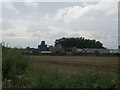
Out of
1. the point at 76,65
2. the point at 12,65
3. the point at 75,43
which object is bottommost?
the point at 76,65

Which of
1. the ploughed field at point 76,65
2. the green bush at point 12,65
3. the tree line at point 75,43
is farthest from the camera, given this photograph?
the tree line at point 75,43

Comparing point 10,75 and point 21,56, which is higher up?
point 21,56

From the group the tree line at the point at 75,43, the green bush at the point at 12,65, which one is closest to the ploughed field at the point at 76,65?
the green bush at the point at 12,65

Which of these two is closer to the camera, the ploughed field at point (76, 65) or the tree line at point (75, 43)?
the ploughed field at point (76, 65)

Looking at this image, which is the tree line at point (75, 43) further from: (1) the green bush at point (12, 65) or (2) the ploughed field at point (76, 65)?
(1) the green bush at point (12, 65)

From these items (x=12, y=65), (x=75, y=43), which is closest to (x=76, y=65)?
(x=12, y=65)

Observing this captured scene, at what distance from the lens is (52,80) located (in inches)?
233

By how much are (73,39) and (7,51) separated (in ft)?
388

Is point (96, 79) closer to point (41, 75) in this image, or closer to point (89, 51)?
point (41, 75)

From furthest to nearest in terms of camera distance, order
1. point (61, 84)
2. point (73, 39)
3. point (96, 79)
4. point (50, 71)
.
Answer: point (73, 39)
point (50, 71)
point (96, 79)
point (61, 84)

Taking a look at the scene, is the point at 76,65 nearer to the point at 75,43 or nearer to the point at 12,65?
the point at 12,65

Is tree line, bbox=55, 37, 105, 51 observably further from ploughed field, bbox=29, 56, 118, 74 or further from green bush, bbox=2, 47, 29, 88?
green bush, bbox=2, 47, 29, 88

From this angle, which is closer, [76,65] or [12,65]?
[12,65]

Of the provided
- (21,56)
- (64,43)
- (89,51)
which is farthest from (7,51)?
(64,43)
